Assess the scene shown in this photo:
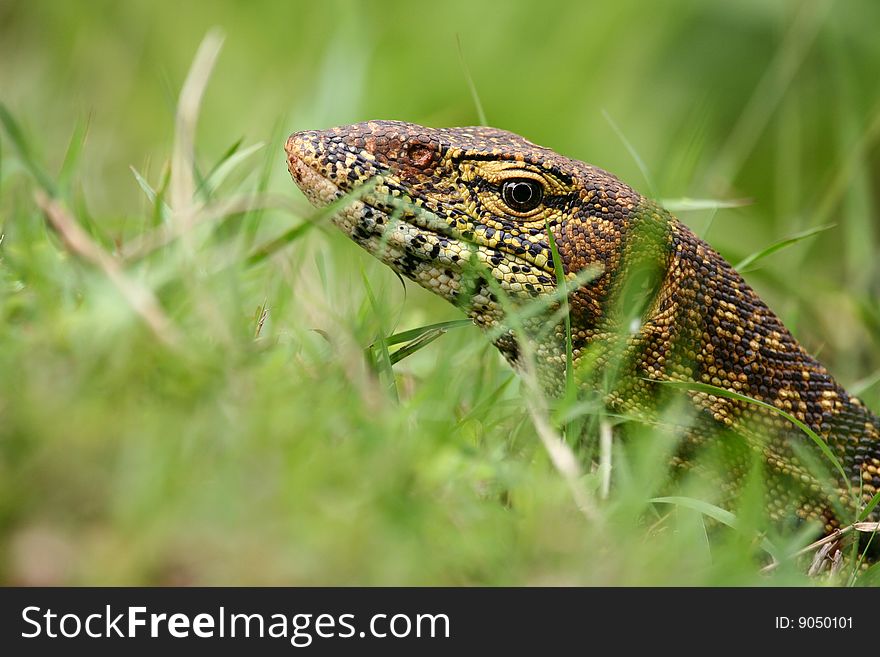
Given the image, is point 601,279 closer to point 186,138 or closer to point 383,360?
point 383,360

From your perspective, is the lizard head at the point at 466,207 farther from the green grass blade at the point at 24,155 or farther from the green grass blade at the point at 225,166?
the green grass blade at the point at 24,155

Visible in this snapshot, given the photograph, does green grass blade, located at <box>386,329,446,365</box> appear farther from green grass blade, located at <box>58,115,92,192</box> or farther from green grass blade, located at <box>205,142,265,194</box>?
green grass blade, located at <box>58,115,92,192</box>

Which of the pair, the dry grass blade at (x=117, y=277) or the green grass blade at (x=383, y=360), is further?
the green grass blade at (x=383, y=360)

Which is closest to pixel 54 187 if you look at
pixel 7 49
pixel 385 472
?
pixel 385 472

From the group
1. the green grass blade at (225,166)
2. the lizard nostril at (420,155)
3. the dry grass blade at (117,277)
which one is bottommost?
the dry grass blade at (117,277)

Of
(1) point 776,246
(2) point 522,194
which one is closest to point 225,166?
(2) point 522,194

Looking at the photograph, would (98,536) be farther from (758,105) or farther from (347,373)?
(758,105)

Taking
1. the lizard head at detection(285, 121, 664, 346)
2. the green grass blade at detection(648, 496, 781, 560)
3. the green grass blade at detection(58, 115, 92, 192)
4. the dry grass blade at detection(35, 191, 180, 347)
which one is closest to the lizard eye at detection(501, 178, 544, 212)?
the lizard head at detection(285, 121, 664, 346)

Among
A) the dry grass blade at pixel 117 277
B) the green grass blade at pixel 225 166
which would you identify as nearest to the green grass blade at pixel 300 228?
the green grass blade at pixel 225 166
